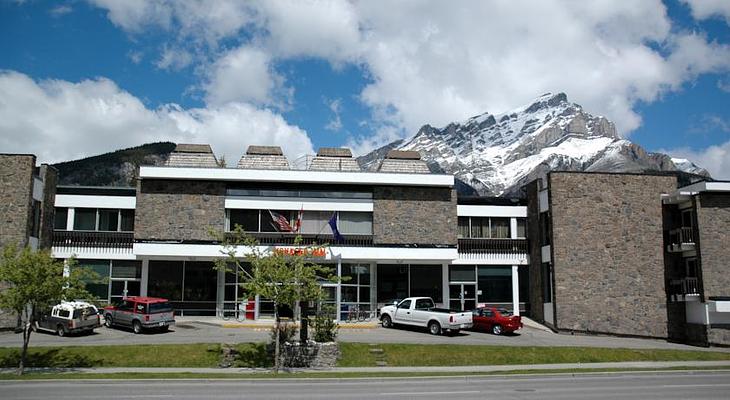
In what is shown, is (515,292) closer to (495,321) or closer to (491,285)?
(491,285)

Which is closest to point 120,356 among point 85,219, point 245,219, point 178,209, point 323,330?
point 323,330

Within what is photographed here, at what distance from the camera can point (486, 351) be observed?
27.7 metres

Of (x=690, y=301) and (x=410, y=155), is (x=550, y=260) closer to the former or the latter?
(x=690, y=301)

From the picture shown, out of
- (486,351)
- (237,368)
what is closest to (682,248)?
(486,351)

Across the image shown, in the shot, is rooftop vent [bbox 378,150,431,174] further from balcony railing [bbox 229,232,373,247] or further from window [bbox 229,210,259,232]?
window [bbox 229,210,259,232]

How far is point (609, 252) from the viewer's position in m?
36.0

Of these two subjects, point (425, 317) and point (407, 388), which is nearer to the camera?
point (407, 388)

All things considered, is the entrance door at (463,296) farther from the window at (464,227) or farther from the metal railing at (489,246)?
the window at (464,227)

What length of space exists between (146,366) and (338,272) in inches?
536

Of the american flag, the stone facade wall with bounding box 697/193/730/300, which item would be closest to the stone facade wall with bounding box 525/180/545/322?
the stone facade wall with bounding box 697/193/730/300

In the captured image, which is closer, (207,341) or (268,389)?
(268,389)

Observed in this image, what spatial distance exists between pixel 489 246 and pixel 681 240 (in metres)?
11.2

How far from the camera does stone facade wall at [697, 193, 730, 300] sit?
3356 cm

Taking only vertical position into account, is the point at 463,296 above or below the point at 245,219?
below
